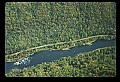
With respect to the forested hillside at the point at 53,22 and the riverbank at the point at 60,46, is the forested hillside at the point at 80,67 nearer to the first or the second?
the riverbank at the point at 60,46

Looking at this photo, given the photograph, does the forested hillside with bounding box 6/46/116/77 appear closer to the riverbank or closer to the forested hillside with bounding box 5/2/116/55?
the riverbank

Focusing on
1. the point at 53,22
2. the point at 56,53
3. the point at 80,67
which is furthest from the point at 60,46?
the point at 80,67

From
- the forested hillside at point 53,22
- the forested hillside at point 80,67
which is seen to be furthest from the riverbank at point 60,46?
the forested hillside at point 80,67

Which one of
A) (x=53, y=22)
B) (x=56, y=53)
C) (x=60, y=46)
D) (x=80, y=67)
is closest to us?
(x=80, y=67)

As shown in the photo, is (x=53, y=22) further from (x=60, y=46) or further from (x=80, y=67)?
(x=80, y=67)

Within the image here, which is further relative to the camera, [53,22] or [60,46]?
[53,22]

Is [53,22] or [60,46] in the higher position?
[53,22]
